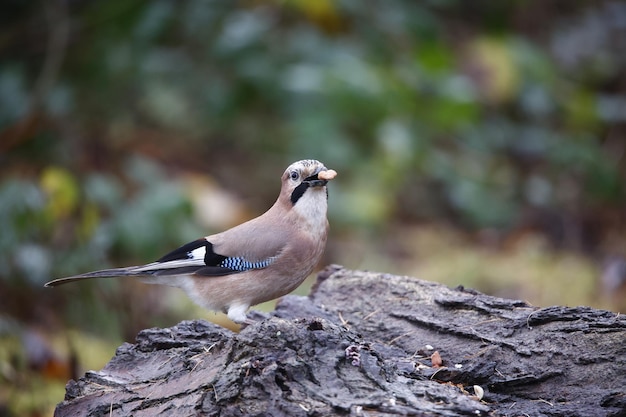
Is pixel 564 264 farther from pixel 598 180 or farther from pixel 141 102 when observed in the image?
pixel 141 102

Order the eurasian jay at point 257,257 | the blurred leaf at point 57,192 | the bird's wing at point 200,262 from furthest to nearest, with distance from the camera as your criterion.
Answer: the blurred leaf at point 57,192 < the bird's wing at point 200,262 < the eurasian jay at point 257,257

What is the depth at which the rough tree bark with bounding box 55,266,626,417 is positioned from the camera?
125 inches

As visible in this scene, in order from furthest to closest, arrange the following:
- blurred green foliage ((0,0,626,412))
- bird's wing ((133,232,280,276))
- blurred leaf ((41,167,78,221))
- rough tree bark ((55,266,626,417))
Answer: blurred green foliage ((0,0,626,412)) < blurred leaf ((41,167,78,221)) < bird's wing ((133,232,280,276)) < rough tree bark ((55,266,626,417))

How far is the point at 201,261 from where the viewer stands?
4723mm

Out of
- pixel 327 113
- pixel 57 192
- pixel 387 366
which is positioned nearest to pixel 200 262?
pixel 387 366

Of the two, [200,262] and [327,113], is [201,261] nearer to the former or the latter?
[200,262]

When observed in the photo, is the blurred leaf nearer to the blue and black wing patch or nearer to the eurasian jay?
the eurasian jay

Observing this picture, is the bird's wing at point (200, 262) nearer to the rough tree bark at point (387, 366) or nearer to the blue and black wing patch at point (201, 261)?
the blue and black wing patch at point (201, 261)

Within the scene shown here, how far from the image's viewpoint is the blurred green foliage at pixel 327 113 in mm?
8922

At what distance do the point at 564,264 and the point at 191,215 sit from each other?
4.08 metres

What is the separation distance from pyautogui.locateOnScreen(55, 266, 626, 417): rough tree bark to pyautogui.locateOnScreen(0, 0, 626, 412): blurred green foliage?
3.55 metres

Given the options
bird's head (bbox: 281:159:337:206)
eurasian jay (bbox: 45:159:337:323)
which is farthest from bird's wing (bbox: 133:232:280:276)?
bird's head (bbox: 281:159:337:206)

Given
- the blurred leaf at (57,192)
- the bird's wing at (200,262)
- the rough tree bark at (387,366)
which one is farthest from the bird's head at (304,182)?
the blurred leaf at (57,192)

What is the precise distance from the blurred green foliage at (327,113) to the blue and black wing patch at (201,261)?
102 inches
